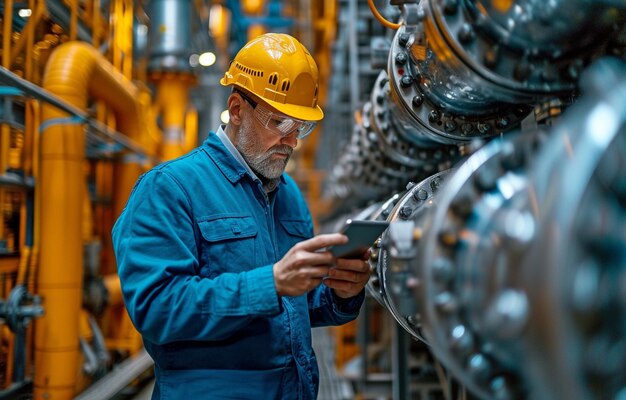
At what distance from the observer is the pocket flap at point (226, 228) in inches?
48.4

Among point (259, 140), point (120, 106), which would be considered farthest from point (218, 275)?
point (120, 106)

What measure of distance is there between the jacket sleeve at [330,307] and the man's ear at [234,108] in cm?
47

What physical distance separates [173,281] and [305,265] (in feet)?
0.94

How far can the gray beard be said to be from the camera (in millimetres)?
1394

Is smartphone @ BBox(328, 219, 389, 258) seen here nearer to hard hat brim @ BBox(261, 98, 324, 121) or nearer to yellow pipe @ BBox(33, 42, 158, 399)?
hard hat brim @ BBox(261, 98, 324, 121)

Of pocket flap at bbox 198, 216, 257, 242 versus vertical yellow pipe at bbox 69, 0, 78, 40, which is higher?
vertical yellow pipe at bbox 69, 0, 78, 40

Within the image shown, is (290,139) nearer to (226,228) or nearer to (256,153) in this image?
(256,153)

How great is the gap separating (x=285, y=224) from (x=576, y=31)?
0.82 meters

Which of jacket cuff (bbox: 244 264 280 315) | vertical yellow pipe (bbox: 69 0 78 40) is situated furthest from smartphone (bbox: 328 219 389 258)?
vertical yellow pipe (bbox: 69 0 78 40)

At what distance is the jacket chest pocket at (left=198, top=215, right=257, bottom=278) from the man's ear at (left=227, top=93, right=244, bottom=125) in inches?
11.2

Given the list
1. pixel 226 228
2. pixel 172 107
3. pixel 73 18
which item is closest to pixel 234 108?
pixel 226 228

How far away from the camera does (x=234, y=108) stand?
4.70ft

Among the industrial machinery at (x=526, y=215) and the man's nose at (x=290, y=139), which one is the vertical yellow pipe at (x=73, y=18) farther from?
the industrial machinery at (x=526, y=215)

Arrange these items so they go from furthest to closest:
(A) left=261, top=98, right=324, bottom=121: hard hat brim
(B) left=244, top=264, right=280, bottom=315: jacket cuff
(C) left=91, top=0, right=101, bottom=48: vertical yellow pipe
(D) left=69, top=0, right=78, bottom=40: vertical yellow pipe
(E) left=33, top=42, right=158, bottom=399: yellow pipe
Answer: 1. (C) left=91, top=0, right=101, bottom=48: vertical yellow pipe
2. (D) left=69, top=0, right=78, bottom=40: vertical yellow pipe
3. (E) left=33, top=42, right=158, bottom=399: yellow pipe
4. (A) left=261, top=98, right=324, bottom=121: hard hat brim
5. (B) left=244, top=264, right=280, bottom=315: jacket cuff
